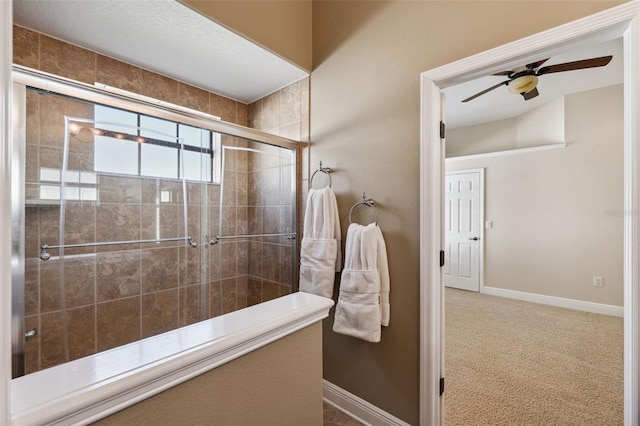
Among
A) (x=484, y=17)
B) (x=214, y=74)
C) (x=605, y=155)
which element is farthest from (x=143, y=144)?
(x=605, y=155)

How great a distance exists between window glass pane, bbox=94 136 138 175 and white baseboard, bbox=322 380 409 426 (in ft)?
6.95

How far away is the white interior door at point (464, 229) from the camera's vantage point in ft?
14.9

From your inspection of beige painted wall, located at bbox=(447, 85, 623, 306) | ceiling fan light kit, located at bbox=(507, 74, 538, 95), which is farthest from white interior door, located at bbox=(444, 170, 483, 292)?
ceiling fan light kit, located at bbox=(507, 74, 538, 95)

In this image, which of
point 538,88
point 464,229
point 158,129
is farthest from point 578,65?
point 158,129

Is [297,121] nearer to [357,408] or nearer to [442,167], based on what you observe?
[442,167]

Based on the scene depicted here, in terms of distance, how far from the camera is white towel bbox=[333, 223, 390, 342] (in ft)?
5.39

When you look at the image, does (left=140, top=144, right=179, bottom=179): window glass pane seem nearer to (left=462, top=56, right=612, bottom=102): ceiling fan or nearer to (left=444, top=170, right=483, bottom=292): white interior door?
(left=462, top=56, right=612, bottom=102): ceiling fan

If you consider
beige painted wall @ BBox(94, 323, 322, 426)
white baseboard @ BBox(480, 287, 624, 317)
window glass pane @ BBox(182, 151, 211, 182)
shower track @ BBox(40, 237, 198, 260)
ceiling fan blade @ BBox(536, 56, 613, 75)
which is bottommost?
white baseboard @ BBox(480, 287, 624, 317)

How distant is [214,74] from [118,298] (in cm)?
188

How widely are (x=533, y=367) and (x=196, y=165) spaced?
3275 mm

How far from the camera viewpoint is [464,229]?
468 cm

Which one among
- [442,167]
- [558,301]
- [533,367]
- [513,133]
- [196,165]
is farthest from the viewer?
[513,133]

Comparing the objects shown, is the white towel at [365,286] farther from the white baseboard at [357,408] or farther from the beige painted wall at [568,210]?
the beige painted wall at [568,210]

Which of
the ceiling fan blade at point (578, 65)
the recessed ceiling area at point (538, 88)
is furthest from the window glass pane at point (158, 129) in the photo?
the ceiling fan blade at point (578, 65)
